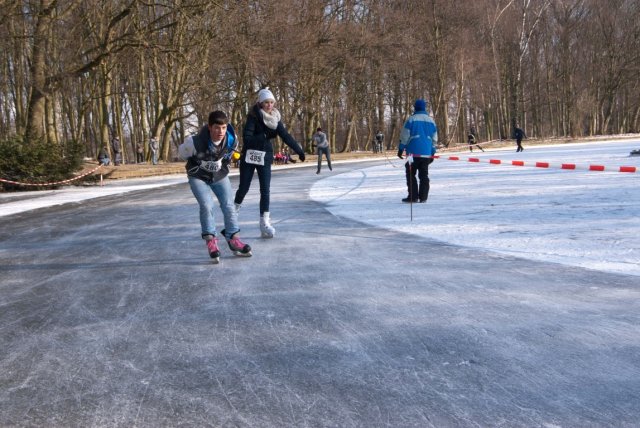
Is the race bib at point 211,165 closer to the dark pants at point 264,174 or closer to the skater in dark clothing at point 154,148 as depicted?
the dark pants at point 264,174

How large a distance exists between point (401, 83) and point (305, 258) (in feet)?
144

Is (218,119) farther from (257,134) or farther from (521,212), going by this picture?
(521,212)

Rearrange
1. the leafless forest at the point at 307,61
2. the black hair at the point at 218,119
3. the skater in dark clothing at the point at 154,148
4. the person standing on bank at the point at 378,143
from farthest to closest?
the person standing on bank at the point at 378,143, the skater in dark clothing at the point at 154,148, the leafless forest at the point at 307,61, the black hair at the point at 218,119

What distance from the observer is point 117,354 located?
330 centimetres

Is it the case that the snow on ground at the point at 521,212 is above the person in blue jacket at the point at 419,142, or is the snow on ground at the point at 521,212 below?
below

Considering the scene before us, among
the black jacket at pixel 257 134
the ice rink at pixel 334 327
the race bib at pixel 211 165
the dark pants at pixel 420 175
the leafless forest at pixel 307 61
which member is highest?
the leafless forest at pixel 307 61

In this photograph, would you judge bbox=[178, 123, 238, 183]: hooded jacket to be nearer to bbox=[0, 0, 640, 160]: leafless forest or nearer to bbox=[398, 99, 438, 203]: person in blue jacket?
bbox=[398, 99, 438, 203]: person in blue jacket

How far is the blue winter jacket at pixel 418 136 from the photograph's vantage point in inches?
395

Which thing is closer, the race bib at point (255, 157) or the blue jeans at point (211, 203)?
the blue jeans at point (211, 203)

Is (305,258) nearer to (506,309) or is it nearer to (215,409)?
(506,309)

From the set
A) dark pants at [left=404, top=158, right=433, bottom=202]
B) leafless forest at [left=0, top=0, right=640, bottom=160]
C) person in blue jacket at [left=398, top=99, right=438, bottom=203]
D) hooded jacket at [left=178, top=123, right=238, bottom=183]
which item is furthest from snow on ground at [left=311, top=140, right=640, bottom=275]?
leafless forest at [left=0, top=0, right=640, bottom=160]

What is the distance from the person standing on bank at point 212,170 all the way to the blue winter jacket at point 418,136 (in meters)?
4.51

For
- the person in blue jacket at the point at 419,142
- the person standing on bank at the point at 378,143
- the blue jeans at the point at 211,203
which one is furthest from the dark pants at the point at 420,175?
the person standing on bank at the point at 378,143

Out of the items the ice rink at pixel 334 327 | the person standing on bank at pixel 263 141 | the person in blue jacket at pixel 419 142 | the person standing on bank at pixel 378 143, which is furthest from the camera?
the person standing on bank at pixel 378 143
